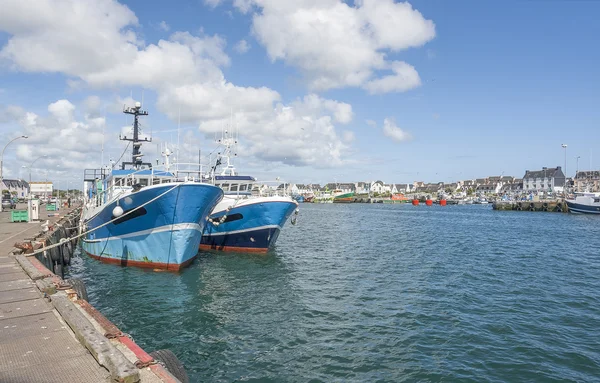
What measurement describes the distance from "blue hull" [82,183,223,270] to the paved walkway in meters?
8.68

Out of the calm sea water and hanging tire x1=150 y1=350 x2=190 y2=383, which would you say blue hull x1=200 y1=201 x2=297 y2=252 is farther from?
hanging tire x1=150 y1=350 x2=190 y2=383

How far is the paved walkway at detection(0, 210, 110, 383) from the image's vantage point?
5.33 m

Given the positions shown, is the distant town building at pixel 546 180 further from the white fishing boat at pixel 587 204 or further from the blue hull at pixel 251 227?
the blue hull at pixel 251 227

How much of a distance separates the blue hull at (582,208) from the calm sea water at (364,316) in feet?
206

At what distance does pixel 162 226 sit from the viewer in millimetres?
18750

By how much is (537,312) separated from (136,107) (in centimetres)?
2858

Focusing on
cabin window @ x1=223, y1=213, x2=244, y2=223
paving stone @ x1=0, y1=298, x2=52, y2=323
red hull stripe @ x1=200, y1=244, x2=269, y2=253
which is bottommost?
red hull stripe @ x1=200, y1=244, x2=269, y2=253

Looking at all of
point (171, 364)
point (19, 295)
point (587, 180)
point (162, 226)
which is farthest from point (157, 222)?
point (587, 180)

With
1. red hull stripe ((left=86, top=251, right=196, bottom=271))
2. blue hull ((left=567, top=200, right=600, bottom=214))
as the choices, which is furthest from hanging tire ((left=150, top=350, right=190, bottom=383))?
blue hull ((left=567, top=200, right=600, bottom=214))

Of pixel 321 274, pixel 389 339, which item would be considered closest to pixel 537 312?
pixel 389 339

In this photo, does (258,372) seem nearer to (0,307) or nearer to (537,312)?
(0,307)

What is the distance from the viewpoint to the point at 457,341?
Result: 36.0 ft

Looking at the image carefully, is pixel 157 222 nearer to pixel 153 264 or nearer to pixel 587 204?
pixel 153 264

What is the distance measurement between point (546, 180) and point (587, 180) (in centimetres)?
1577
